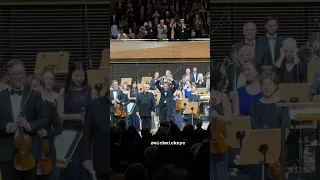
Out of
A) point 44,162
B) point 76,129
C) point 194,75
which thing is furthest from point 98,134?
point 194,75

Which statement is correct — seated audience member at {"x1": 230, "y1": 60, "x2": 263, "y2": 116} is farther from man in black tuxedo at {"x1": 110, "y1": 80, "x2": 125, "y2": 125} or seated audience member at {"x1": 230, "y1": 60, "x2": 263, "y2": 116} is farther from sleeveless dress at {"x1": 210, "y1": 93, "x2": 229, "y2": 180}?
man in black tuxedo at {"x1": 110, "y1": 80, "x2": 125, "y2": 125}

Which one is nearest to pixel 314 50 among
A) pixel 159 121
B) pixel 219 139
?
pixel 219 139

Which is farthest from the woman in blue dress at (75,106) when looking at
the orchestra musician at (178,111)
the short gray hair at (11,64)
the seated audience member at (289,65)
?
the seated audience member at (289,65)

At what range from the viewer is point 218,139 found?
598 cm

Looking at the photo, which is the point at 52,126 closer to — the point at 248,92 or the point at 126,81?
the point at 126,81

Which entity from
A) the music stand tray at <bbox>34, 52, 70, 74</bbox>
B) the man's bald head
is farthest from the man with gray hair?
the music stand tray at <bbox>34, 52, 70, 74</bbox>

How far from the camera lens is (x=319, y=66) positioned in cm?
601

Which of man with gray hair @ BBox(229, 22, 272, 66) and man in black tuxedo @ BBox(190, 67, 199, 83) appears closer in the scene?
man in black tuxedo @ BBox(190, 67, 199, 83)

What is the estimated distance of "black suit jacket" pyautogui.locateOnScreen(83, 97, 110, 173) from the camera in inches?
235

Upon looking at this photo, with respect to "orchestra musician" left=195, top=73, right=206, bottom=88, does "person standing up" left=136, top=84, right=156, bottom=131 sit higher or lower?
lower

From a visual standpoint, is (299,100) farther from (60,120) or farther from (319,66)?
(60,120)

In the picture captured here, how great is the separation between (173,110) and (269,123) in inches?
45.0

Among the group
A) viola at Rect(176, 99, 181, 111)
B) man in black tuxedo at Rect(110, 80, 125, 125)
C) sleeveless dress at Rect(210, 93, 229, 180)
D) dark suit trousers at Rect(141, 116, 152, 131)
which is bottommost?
sleeveless dress at Rect(210, 93, 229, 180)

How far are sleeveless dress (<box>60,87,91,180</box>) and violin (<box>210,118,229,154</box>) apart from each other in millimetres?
1511
